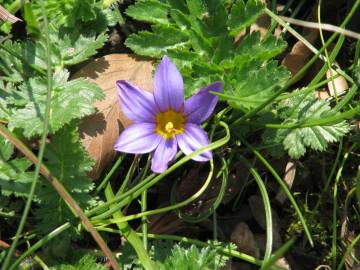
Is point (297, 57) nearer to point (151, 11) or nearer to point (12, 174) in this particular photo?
point (151, 11)

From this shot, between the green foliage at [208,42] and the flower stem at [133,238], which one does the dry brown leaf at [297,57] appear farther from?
the flower stem at [133,238]

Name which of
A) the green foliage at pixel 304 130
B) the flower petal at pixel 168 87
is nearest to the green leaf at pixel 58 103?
the flower petal at pixel 168 87

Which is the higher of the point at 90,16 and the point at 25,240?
the point at 90,16

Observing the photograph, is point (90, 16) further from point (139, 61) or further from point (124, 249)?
point (124, 249)

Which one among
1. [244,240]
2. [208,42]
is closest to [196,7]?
[208,42]

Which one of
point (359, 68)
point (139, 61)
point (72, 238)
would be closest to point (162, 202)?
point (72, 238)

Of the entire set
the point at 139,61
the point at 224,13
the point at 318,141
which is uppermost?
the point at 224,13
